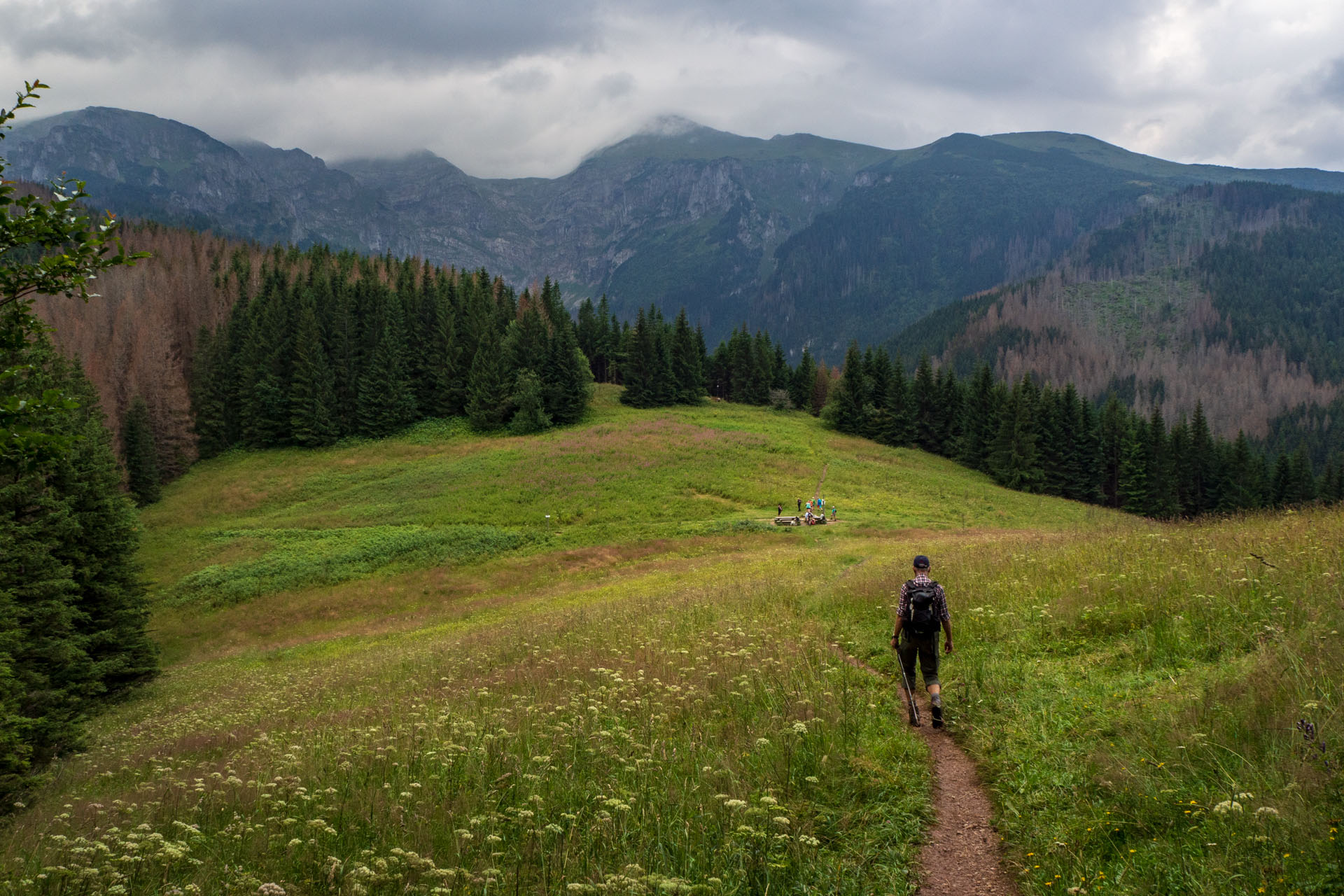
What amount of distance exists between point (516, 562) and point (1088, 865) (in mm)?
35938

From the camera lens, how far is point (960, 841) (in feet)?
20.5

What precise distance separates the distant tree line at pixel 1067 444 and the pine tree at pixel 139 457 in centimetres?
7331

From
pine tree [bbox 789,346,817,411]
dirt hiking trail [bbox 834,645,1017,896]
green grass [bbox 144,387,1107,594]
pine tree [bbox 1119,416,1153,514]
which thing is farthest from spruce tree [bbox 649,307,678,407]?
dirt hiking trail [bbox 834,645,1017,896]

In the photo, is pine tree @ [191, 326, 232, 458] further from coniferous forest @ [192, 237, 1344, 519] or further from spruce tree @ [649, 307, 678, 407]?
spruce tree @ [649, 307, 678, 407]

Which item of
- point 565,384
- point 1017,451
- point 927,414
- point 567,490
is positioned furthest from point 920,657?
point 927,414

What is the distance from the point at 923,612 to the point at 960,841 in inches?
143

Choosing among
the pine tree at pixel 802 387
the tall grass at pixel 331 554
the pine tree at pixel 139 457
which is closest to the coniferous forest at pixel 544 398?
the pine tree at pixel 802 387

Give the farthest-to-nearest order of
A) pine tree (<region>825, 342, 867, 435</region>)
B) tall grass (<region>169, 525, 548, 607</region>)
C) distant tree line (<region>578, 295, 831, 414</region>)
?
distant tree line (<region>578, 295, 831, 414</region>), pine tree (<region>825, 342, 867, 435</region>), tall grass (<region>169, 525, 548, 607</region>)

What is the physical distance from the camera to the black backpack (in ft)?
31.2

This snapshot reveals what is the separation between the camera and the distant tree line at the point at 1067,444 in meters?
75.1

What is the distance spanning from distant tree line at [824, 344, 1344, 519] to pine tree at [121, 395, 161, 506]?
2886 inches

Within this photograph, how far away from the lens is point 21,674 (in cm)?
1553

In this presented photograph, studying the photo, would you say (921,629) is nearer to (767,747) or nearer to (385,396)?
(767,747)

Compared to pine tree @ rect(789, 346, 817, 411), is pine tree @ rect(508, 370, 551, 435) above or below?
below
